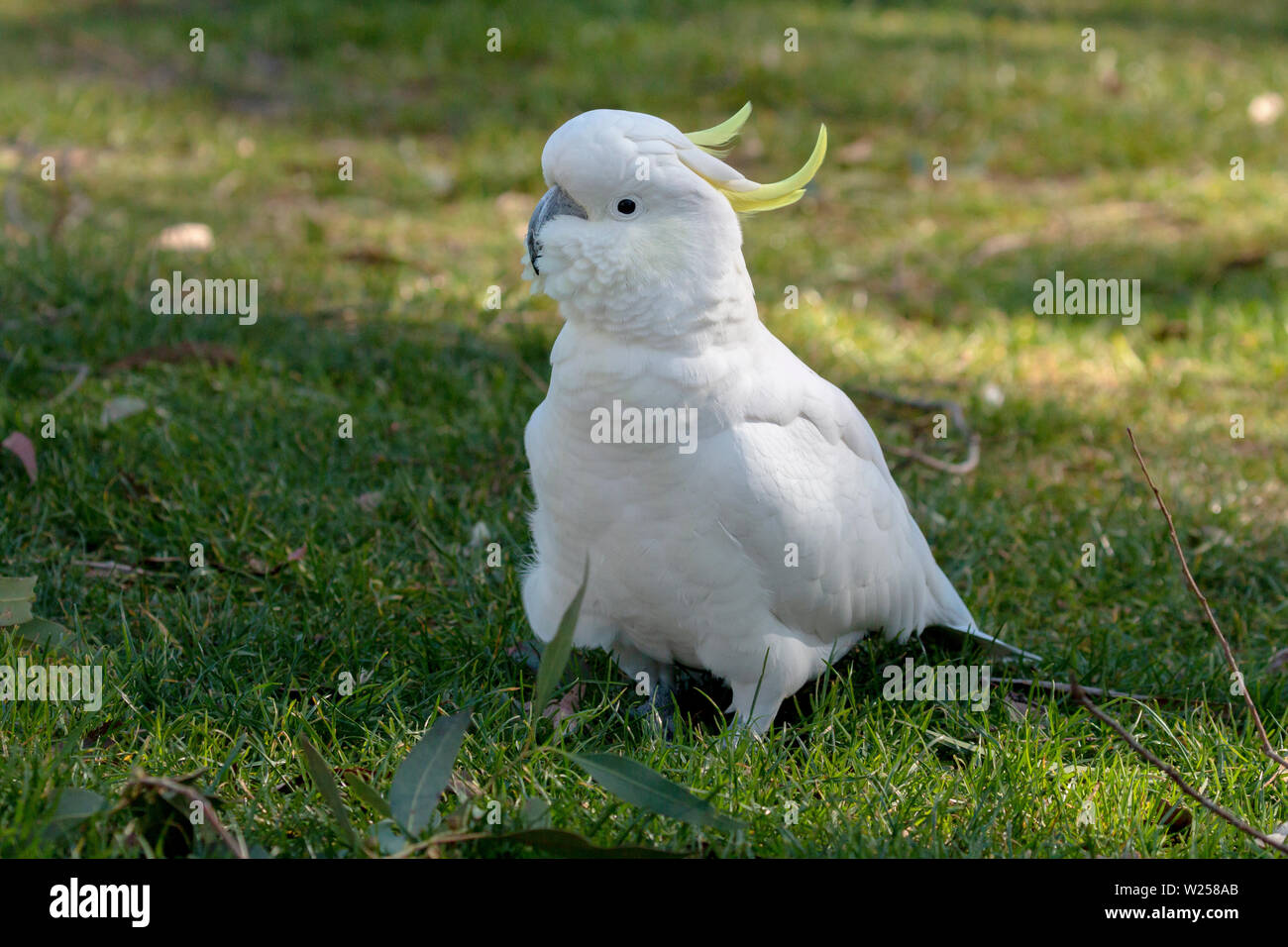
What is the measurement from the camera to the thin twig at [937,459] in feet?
12.4

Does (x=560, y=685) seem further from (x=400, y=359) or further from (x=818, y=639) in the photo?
(x=400, y=359)

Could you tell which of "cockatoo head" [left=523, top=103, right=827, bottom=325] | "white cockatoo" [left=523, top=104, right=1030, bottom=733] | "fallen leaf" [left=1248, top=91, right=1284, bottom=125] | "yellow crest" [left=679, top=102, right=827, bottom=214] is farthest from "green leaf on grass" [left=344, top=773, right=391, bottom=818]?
"fallen leaf" [left=1248, top=91, right=1284, bottom=125]

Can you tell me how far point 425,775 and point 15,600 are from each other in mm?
1123

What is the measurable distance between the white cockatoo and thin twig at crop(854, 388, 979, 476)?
4.02ft

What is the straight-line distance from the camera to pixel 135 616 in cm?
287

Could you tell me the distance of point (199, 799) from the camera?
1.95 metres

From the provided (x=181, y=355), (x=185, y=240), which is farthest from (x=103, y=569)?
(x=185, y=240)

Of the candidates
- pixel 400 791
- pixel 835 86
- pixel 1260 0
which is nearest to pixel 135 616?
pixel 400 791

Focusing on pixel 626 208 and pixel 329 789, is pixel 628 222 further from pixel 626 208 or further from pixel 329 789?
pixel 329 789

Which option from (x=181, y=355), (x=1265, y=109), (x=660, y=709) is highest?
(x=1265, y=109)

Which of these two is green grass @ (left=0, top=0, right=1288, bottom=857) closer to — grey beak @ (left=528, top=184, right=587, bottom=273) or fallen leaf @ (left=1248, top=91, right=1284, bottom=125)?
fallen leaf @ (left=1248, top=91, right=1284, bottom=125)

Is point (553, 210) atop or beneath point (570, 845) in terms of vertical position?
atop

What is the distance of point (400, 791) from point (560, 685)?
66cm

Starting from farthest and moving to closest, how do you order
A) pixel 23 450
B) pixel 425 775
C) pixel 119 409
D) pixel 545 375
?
pixel 545 375, pixel 119 409, pixel 23 450, pixel 425 775
